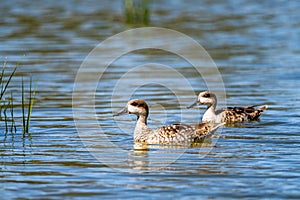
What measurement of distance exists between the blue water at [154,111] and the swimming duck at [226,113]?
0.17 meters

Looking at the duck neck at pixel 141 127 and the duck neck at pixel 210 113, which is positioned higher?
the duck neck at pixel 210 113

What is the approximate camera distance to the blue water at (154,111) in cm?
804

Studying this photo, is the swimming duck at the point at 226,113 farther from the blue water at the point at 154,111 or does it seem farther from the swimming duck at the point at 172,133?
the swimming duck at the point at 172,133

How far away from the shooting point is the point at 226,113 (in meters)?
11.8

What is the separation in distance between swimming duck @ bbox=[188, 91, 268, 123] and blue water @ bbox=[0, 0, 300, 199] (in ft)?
0.54

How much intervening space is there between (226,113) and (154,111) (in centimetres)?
114

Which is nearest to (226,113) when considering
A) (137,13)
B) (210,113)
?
(210,113)

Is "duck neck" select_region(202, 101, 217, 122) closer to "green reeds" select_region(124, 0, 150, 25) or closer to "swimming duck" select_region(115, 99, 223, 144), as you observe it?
"swimming duck" select_region(115, 99, 223, 144)

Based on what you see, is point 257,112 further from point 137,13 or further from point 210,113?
point 137,13

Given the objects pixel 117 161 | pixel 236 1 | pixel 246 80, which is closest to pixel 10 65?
pixel 246 80

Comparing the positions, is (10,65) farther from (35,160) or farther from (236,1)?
(236,1)

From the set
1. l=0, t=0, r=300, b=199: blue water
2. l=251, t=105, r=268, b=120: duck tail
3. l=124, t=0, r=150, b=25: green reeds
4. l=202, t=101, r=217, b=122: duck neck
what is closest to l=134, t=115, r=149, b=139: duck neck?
l=0, t=0, r=300, b=199: blue water

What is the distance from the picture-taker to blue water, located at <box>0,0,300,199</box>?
8.04m

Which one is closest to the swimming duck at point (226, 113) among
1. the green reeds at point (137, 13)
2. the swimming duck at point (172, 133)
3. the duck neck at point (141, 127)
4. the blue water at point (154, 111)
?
the blue water at point (154, 111)
